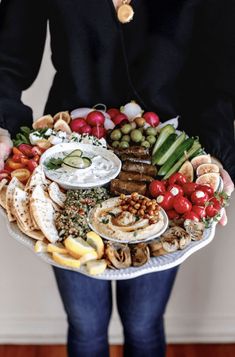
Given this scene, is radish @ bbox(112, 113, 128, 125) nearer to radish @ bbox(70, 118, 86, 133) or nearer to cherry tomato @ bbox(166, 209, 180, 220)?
radish @ bbox(70, 118, 86, 133)

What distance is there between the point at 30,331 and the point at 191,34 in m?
1.20

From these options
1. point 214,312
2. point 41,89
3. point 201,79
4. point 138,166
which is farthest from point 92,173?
point 214,312

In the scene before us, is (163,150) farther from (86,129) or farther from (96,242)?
(96,242)

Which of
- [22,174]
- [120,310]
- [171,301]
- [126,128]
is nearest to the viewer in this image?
[22,174]

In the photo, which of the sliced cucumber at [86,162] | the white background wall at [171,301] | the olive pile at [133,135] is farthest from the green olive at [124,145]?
the white background wall at [171,301]

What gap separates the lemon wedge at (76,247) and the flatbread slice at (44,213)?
1.8 inches

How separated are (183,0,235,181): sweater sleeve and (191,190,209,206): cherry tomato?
0.17 metres

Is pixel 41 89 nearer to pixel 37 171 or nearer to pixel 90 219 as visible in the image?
pixel 37 171

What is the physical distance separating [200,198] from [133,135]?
262mm

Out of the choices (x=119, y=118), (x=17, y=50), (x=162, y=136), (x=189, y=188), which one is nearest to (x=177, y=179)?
(x=189, y=188)

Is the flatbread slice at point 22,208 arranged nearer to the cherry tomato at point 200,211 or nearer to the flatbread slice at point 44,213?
the flatbread slice at point 44,213

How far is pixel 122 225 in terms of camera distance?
1.18 m

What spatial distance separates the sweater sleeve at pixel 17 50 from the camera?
1.40 metres

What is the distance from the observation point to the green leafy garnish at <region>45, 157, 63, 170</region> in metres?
1.32
